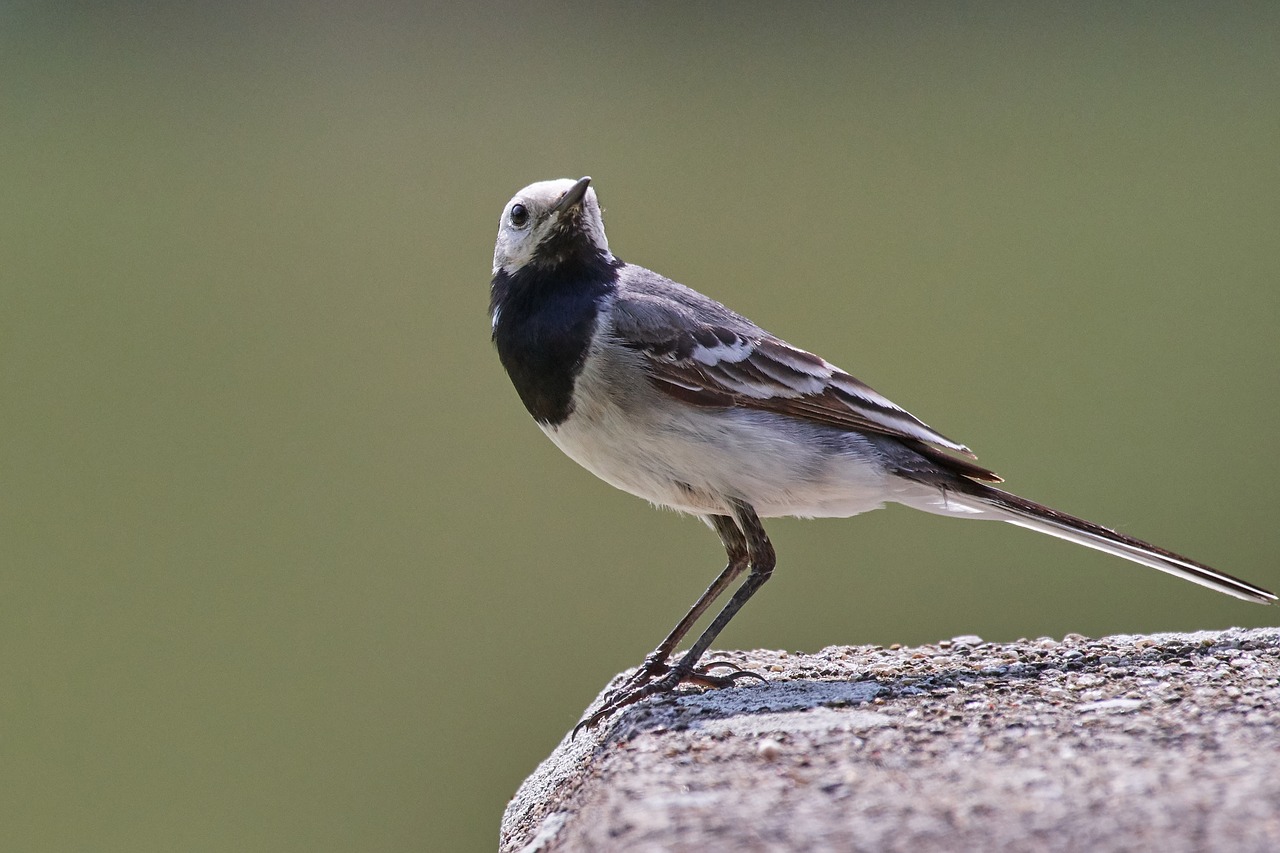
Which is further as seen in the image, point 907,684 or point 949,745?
point 907,684

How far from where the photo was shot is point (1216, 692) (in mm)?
4039

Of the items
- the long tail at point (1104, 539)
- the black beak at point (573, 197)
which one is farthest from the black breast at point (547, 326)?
the long tail at point (1104, 539)

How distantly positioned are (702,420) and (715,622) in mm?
786

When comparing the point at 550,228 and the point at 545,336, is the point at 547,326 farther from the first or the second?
the point at 550,228

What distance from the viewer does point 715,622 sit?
491 cm

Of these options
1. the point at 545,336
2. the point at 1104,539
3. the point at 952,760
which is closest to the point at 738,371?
the point at 545,336

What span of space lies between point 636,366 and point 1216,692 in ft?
7.43

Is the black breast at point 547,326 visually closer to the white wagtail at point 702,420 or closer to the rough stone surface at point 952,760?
the white wagtail at point 702,420

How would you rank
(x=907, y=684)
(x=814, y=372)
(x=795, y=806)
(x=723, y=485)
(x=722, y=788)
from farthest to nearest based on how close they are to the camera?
1. (x=814, y=372)
2. (x=723, y=485)
3. (x=907, y=684)
4. (x=722, y=788)
5. (x=795, y=806)

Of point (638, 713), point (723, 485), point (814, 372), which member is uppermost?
point (814, 372)

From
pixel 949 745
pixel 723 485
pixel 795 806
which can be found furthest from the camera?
pixel 723 485

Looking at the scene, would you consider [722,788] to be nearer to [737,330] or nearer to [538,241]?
[737,330]

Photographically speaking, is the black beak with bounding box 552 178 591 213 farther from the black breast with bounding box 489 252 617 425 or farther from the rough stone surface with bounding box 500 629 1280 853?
the rough stone surface with bounding box 500 629 1280 853

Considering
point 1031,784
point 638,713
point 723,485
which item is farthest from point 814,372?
point 1031,784
